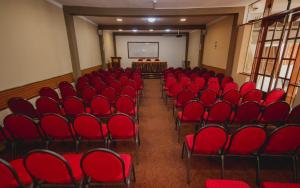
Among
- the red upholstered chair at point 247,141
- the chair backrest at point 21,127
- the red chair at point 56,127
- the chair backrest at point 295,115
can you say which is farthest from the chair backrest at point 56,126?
the chair backrest at point 295,115

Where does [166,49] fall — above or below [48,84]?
above

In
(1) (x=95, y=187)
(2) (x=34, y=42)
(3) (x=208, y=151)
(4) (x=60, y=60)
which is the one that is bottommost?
(1) (x=95, y=187)

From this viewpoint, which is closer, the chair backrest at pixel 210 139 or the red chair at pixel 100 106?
the chair backrest at pixel 210 139

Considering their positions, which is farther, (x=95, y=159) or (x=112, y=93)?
(x=112, y=93)

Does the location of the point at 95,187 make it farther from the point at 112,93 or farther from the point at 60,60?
the point at 60,60

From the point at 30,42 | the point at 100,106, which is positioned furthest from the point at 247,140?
the point at 30,42

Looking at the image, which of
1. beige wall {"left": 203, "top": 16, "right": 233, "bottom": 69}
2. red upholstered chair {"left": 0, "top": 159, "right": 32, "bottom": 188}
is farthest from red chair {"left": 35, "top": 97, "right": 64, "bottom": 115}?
beige wall {"left": 203, "top": 16, "right": 233, "bottom": 69}

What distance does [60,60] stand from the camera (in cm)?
529

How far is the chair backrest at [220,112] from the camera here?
2.68m

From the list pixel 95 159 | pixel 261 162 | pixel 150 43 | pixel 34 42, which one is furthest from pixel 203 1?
pixel 150 43

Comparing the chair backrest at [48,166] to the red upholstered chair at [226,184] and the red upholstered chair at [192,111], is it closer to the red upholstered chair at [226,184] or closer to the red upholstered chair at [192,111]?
the red upholstered chair at [226,184]

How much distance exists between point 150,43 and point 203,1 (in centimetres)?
943

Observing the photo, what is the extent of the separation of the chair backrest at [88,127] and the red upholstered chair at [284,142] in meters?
2.36

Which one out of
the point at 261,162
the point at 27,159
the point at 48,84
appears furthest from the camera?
Answer: the point at 48,84
